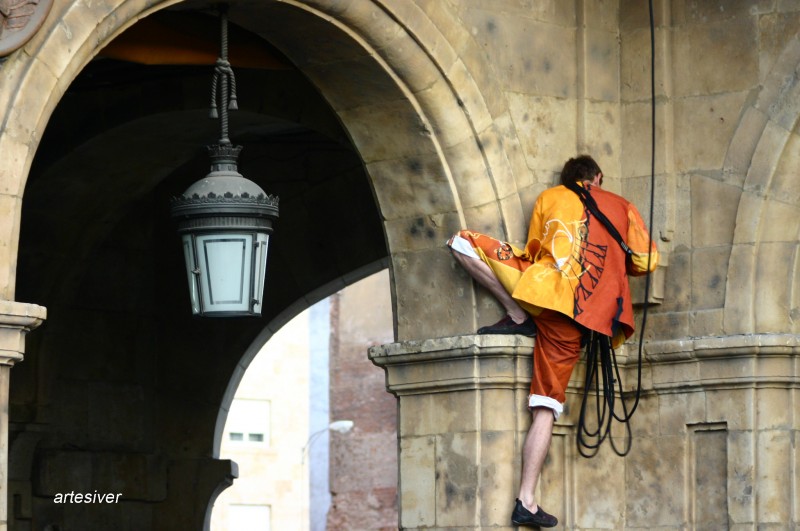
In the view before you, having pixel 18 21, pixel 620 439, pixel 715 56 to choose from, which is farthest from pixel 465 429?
pixel 18 21

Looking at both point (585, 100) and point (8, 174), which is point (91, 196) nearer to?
point (585, 100)

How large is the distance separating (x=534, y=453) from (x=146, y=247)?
16.0 feet

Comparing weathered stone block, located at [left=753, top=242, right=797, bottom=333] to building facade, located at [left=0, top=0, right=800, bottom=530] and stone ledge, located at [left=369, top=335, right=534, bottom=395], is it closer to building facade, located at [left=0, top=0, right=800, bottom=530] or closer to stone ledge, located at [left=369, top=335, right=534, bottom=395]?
building facade, located at [left=0, top=0, right=800, bottom=530]

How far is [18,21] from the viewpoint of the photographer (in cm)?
657

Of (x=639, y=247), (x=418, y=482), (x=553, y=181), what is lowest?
(x=418, y=482)

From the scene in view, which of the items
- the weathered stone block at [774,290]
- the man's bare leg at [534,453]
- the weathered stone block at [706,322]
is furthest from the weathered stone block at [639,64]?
the man's bare leg at [534,453]

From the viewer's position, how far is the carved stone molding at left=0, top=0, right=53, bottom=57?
6.52 meters

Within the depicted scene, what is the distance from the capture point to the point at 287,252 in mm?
12773

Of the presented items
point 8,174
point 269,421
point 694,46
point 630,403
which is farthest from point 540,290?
point 269,421

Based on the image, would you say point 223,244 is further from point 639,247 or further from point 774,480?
point 774,480

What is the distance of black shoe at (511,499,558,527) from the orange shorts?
1.31 ft

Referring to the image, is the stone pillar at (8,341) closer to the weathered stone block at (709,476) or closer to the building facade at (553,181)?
the building facade at (553,181)

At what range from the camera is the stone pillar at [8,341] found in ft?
21.1

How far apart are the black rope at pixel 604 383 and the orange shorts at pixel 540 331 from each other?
0.71ft
